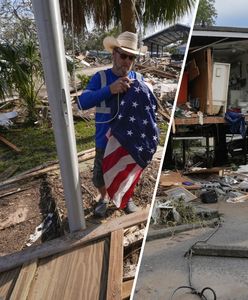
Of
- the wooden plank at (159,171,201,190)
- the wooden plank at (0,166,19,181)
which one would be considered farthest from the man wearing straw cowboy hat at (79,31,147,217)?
the wooden plank at (0,166,19,181)

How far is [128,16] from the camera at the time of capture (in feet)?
2.87

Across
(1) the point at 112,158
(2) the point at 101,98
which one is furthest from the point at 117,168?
(2) the point at 101,98

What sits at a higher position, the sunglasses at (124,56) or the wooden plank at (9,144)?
the sunglasses at (124,56)

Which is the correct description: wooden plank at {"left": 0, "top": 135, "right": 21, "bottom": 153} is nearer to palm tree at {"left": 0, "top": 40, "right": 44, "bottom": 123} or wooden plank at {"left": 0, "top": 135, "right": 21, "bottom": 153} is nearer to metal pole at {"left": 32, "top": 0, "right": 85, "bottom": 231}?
palm tree at {"left": 0, "top": 40, "right": 44, "bottom": 123}

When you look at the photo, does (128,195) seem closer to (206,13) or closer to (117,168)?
(117,168)

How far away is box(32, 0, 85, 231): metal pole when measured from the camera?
0.72 m

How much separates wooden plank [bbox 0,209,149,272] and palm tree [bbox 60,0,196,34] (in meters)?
0.40

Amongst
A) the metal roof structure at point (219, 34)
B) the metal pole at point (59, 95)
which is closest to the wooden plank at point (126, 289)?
the metal pole at point (59, 95)

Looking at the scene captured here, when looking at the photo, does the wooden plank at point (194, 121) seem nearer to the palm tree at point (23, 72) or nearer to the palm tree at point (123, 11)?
the palm tree at point (123, 11)

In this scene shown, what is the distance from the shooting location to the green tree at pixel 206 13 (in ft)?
2.50

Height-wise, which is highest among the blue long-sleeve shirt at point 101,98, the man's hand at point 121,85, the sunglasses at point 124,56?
the sunglasses at point 124,56

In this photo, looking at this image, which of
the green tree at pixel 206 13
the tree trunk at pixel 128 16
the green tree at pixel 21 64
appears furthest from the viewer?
the green tree at pixel 21 64

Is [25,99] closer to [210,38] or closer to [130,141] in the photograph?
[130,141]

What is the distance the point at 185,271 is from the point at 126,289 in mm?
241
